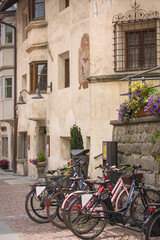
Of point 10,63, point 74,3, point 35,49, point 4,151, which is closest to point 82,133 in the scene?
point 74,3

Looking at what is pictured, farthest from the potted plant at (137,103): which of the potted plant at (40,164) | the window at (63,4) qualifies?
the potted plant at (40,164)

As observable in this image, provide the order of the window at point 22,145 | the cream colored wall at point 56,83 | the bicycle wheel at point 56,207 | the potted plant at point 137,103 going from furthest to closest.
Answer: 1. the window at point 22,145
2. the cream colored wall at point 56,83
3. the potted plant at point 137,103
4. the bicycle wheel at point 56,207

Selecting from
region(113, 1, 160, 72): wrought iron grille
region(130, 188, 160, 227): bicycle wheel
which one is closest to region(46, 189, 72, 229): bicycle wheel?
region(130, 188, 160, 227): bicycle wheel

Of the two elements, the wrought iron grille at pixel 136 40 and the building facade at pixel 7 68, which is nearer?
the wrought iron grille at pixel 136 40

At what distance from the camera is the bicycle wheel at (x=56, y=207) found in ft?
27.8

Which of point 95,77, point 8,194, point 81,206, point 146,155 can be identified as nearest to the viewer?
point 81,206

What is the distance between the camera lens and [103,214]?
25.2 ft

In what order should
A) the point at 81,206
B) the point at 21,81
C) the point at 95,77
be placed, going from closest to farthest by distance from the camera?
the point at 81,206 < the point at 95,77 < the point at 21,81

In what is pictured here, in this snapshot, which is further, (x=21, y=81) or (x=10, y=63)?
(x=10, y=63)

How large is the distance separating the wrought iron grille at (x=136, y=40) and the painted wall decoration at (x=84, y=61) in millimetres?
2196

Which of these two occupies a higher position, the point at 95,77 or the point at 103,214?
the point at 95,77

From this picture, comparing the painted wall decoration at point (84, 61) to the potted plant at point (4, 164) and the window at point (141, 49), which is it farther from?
the potted plant at point (4, 164)

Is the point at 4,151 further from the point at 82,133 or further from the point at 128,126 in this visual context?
the point at 128,126

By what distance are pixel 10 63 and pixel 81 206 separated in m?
18.7
